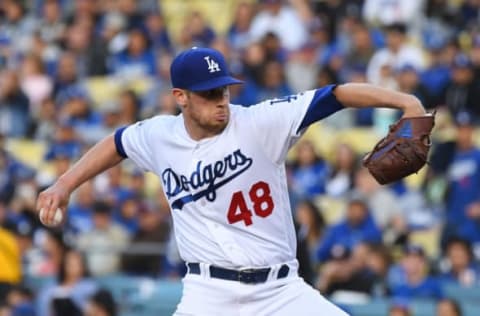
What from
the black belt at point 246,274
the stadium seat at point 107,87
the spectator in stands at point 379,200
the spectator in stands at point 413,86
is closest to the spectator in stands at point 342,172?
the spectator in stands at point 379,200

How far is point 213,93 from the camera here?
6008 millimetres

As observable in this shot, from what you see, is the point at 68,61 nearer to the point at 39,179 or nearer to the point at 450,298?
the point at 39,179

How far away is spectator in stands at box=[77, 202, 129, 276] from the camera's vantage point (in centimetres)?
1209

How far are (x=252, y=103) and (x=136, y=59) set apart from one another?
2829 mm

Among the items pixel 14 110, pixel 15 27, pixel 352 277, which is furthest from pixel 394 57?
pixel 15 27

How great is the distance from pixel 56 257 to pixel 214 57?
5882 mm

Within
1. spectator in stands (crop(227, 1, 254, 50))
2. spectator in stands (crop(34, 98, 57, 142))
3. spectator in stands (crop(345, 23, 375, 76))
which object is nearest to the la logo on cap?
spectator in stands (crop(345, 23, 375, 76))

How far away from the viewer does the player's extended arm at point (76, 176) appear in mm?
6176

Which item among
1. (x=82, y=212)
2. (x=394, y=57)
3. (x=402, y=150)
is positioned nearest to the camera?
(x=402, y=150)

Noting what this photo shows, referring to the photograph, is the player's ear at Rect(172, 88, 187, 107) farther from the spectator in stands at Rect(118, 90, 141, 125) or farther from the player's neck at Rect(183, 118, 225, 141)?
the spectator in stands at Rect(118, 90, 141, 125)

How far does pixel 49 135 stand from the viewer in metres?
15.0

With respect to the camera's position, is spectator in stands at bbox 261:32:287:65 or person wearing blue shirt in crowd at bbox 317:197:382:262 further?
spectator in stands at bbox 261:32:287:65

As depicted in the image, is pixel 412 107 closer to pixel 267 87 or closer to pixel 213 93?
pixel 213 93

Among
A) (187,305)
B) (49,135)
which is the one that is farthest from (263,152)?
(49,135)
